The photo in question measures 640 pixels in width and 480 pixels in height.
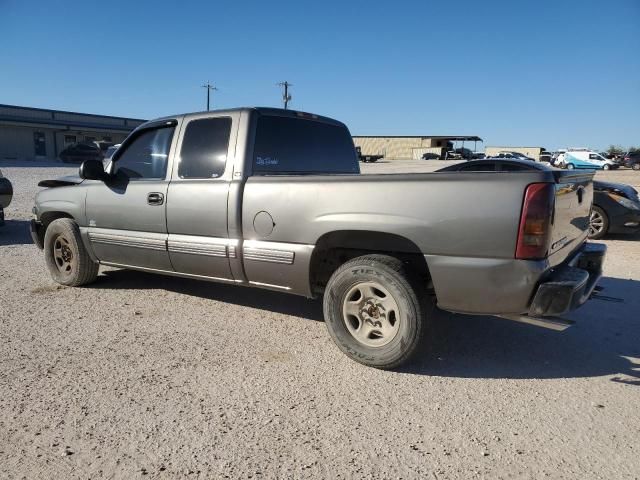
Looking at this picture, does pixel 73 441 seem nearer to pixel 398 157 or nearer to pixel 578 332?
pixel 578 332

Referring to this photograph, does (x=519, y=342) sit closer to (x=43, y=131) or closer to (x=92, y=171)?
(x=92, y=171)

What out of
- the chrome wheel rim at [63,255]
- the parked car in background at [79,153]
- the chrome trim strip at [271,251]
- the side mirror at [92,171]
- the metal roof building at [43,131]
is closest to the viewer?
the chrome trim strip at [271,251]

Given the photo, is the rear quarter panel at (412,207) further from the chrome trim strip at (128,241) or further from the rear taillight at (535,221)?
the chrome trim strip at (128,241)

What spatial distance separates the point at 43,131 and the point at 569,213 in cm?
4640

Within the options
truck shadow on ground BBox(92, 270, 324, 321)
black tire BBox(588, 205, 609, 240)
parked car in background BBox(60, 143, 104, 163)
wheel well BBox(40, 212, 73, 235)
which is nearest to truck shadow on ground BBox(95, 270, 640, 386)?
truck shadow on ground BBox(92, 270, 324, 321)

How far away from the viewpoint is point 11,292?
501cm

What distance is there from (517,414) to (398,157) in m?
72.2

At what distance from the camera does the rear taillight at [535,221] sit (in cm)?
268

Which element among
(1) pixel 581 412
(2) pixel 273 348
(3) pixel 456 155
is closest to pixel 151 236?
(2) pixel 273 348

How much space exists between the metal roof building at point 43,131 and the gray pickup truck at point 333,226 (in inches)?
1608

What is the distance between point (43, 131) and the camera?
4041 centimetres

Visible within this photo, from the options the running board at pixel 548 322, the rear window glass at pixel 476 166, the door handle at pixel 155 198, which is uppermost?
the rear window glass at pixel 476 166

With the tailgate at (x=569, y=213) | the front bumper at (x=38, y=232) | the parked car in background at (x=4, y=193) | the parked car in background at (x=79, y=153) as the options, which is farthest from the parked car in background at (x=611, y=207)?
the parked car in background at (x=79, y=153)

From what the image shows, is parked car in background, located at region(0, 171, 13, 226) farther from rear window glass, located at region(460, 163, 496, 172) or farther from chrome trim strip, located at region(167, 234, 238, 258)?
rear window glass, located at region(460, 163, 496, 172)
